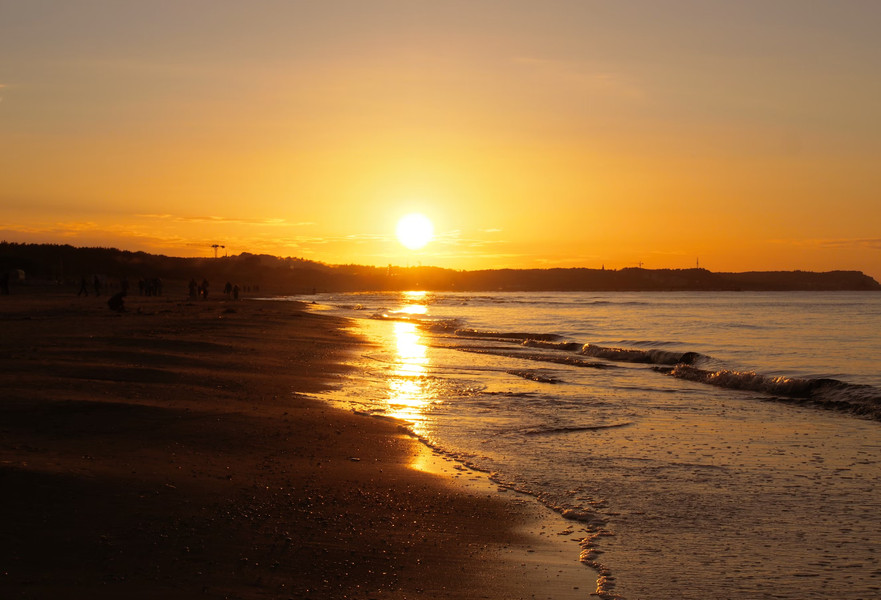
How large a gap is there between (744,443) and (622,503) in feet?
13.2

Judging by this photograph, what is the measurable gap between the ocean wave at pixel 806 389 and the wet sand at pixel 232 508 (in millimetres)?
9678

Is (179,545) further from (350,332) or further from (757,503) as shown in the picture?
(350,332)

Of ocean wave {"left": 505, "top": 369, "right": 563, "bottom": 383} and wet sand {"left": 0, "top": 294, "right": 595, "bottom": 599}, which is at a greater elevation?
wet sand {"left": 0, "top": 294, "right": 595, "bottom": 599}

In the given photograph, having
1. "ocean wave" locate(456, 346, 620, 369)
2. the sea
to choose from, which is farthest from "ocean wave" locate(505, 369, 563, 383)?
"ocean wave" locate(456, 346, 620, 369)

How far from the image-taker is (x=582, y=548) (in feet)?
19.6

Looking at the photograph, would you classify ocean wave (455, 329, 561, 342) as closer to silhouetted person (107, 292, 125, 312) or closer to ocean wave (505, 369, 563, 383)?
ocean wave (505, 369, 563, 383)

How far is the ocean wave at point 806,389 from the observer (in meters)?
14.4

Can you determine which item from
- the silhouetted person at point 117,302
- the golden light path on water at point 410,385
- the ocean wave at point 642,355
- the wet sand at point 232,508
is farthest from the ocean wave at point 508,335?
the wet sand at point 232,508

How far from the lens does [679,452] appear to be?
9.59 metres

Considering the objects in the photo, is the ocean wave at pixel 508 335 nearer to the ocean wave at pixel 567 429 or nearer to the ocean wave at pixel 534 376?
the ocean wave at pixel 534 376

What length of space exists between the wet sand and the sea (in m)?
0.76

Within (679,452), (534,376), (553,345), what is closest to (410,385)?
(534,376)

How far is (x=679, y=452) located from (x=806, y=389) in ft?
29.3

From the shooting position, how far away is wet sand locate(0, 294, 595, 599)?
476 centimetres
